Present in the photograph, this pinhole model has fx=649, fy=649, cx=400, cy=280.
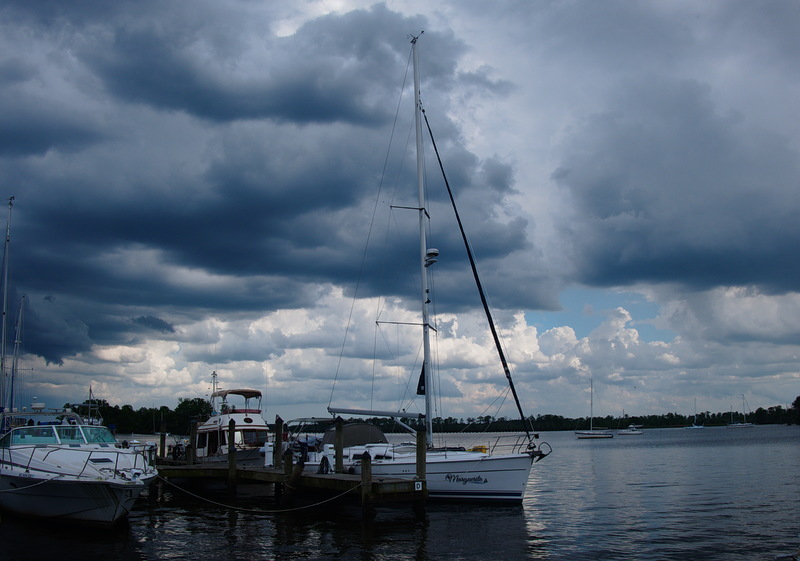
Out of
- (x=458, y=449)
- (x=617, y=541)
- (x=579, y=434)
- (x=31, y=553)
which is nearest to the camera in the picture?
(x=31, y=553)

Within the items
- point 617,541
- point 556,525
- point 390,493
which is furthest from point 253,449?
point 617,541

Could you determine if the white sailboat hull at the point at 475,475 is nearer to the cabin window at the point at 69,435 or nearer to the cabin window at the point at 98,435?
the cabin window at the point at 98,435

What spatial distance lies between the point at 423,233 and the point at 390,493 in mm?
12926

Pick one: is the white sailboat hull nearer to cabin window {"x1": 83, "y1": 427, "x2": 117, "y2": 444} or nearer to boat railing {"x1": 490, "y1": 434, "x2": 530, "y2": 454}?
boat railing {"x1": 490, "y1": 434, "x2": 530, "y2": 454}

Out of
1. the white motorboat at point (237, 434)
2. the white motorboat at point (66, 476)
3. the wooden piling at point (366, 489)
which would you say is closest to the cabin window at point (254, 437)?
the white motorboat at point (237, 434)

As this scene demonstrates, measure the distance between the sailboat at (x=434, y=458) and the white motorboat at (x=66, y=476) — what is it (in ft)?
27.8

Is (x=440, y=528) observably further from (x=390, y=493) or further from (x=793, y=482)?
(x=793, y=482)

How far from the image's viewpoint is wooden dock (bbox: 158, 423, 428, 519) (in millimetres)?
22609

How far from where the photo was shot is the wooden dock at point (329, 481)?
74.2 ft

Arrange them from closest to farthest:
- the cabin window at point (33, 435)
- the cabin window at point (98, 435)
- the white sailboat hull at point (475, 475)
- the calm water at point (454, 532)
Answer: the calm water at point (454, 532)
the cabin window at point (33, 435)
the cabin window at point (98, 435)
the white sailboat hull at point (475, 475)

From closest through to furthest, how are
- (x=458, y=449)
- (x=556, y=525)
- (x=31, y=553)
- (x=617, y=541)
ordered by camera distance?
(x=31, y=553)
(x=617, y=541)
(x=556, y=525)
(x=458, y=449)

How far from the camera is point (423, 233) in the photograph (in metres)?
31.2

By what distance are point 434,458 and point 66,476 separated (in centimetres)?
1368

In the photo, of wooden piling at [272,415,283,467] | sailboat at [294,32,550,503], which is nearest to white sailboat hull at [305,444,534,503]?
sailboat at [294,32,550,503]
